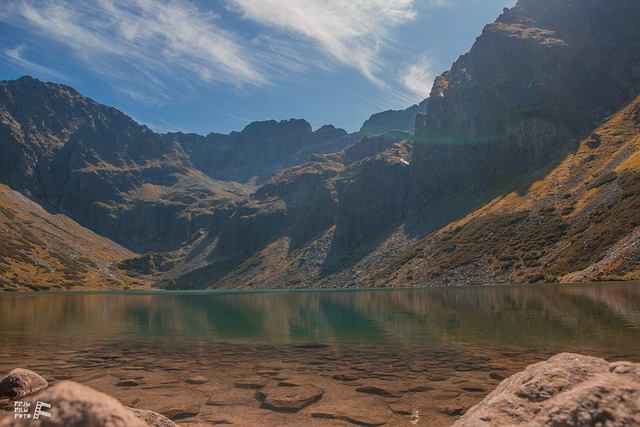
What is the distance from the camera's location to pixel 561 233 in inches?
5305

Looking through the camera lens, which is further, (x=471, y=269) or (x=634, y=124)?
(x=634, y=124)

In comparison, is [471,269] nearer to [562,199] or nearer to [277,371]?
[562,199]

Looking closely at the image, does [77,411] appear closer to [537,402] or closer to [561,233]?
[537,402]

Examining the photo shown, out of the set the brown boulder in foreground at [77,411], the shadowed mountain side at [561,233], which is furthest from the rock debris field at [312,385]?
the shadowed mountain side at [561,233]

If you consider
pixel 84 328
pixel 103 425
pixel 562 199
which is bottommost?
pixel 84 328

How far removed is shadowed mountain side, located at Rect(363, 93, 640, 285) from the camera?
106 meters

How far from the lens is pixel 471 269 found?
152m

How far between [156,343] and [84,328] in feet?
58.9

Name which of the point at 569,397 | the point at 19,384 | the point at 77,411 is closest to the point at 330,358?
the point at 19,384

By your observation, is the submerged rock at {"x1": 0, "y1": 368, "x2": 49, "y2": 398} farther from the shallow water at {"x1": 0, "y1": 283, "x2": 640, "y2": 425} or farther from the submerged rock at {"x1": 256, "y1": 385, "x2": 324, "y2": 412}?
the submerged rock at {"x1": 256, "y1": 385, "x2": 324, "y2": 412}

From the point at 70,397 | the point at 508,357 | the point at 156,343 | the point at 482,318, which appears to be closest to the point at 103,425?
the point at 70,397

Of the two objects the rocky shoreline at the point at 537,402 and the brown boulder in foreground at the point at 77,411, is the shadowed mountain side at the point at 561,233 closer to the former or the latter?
the rocky shoreline at the point at 537,402

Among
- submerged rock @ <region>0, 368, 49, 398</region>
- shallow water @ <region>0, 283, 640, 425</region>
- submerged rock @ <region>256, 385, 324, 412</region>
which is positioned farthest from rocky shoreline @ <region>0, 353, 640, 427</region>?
submerged rock @ <region>0, 368, 49, 398</region>

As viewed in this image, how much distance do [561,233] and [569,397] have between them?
148562 millimetres
